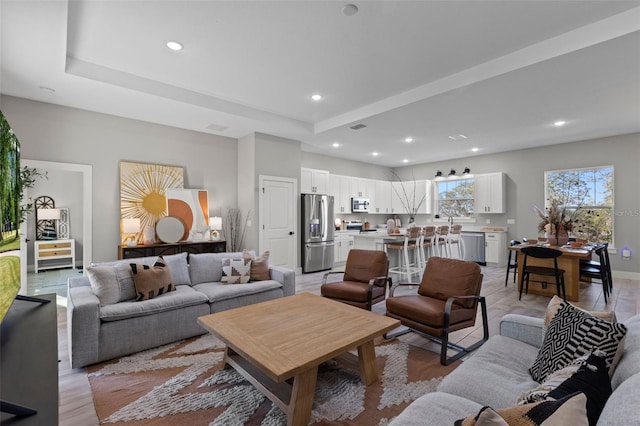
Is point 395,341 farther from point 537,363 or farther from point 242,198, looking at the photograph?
point 242,198

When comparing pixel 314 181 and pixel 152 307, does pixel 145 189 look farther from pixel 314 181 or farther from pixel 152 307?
pixel 314 181

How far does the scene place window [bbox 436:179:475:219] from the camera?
323 inches

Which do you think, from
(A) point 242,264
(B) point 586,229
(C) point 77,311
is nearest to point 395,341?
(A) point 242,264

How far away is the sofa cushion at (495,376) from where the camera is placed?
1429mm

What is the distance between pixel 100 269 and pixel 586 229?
8.64m

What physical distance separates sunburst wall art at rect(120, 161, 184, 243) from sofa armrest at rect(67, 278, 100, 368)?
255 centimetres

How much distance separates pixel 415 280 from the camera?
5.73 m

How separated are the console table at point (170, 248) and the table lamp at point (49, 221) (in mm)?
3476

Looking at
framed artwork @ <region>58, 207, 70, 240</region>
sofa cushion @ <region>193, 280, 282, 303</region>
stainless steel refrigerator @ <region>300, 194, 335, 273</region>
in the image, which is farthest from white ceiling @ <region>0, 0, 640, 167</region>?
framed artwork @ <region>58, 207, 70, 240</region>

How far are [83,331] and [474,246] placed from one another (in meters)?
7.79

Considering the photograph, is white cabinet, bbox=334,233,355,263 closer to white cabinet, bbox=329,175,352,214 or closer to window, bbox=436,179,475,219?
white cabinet, bbox=329,175,352,214

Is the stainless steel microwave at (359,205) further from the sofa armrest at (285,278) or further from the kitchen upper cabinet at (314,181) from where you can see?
the sofa armrest at (285,278)

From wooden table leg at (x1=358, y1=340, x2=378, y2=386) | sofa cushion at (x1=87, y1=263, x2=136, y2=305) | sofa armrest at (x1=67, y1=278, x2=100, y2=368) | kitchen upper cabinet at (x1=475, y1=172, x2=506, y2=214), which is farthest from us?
kitchen upper cabinet at (x1=475, y1=172, x2=506, y2=214)

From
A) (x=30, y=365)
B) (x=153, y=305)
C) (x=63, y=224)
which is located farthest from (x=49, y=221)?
(x=30, y=365)
